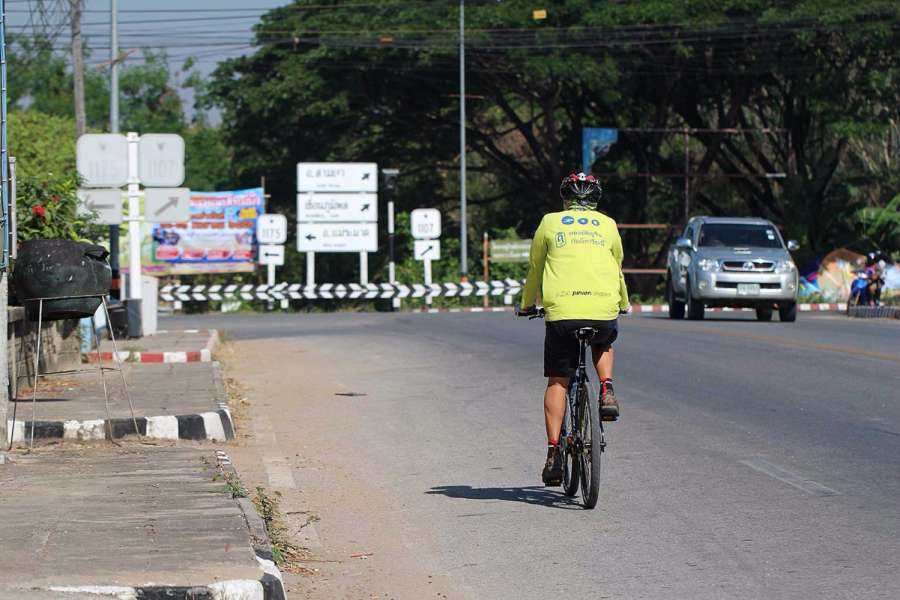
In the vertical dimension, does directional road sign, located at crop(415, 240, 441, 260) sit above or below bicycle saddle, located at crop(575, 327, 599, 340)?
below

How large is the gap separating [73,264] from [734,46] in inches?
1434

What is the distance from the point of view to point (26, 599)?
17.5 feet

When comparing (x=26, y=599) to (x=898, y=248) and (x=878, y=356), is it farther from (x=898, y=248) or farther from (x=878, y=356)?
(x=898, y=248)

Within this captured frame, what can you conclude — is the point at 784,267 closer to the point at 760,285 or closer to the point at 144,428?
the point at 760,285

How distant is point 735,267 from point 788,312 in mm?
1492

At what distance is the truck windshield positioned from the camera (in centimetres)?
2869

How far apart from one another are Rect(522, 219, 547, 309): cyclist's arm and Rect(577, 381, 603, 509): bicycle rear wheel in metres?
0.61

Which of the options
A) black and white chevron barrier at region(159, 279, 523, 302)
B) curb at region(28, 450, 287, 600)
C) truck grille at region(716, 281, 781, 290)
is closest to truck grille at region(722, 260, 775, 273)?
truck grille at region(716, 281, 781, 290)

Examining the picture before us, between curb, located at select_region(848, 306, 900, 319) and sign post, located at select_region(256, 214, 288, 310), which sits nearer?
curb, located at select_region(848, 306, 900, 319)

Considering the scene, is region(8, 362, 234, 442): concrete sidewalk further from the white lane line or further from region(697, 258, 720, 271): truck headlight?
region(697, 258, 720, 271): truck headlight

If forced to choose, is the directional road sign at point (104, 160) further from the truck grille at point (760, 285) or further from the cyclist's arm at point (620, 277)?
the cyclist's arm at point (620, 277)

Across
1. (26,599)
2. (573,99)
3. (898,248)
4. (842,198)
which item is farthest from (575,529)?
(573,99)

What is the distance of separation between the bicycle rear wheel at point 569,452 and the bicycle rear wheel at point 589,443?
0.27ft

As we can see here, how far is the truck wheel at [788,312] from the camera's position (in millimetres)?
28188
